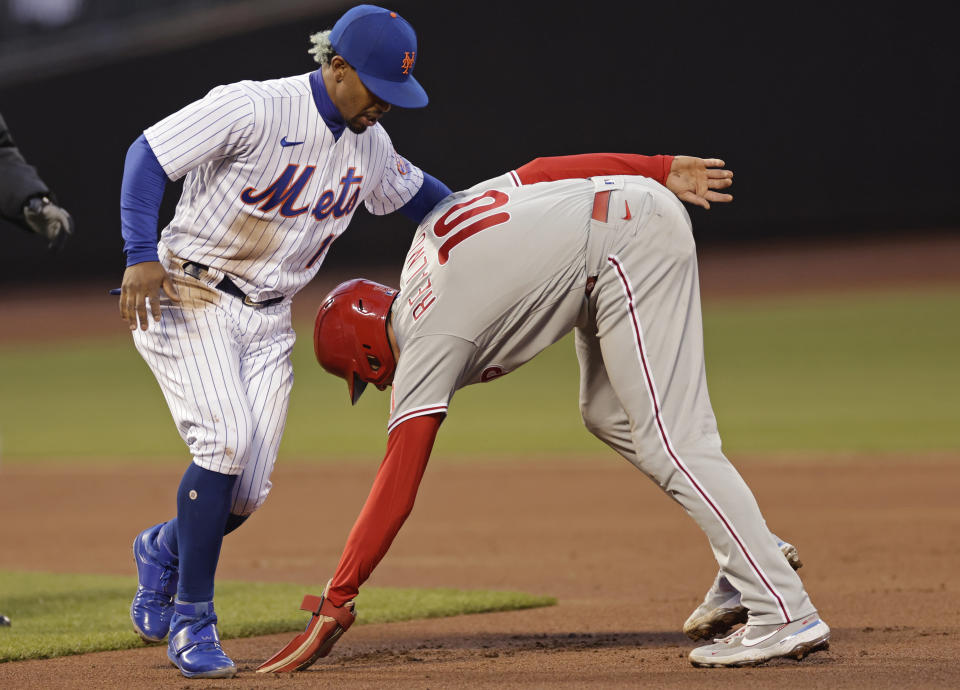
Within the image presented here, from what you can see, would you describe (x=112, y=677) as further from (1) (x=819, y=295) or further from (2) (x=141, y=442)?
(1) (x=819, y=295)

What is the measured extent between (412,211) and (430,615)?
5.52ft

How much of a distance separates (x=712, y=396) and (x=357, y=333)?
1170cm

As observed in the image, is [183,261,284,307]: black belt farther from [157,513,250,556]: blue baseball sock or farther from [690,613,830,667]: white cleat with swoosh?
[690,613,830,667]: white cleat with swoosh

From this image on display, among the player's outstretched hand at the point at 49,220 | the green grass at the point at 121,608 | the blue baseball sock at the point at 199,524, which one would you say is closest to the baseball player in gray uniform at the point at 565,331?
the blue baseball sock at the point at 199,524

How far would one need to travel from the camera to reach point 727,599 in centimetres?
376

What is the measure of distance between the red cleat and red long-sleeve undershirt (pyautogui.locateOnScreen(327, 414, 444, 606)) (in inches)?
1.5

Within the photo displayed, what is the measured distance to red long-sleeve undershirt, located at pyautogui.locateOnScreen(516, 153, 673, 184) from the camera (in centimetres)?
372

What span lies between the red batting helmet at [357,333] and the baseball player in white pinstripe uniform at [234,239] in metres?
0.16

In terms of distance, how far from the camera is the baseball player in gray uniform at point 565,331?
3309 mm

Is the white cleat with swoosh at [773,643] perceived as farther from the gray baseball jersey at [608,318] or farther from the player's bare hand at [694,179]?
the player's bare hand at [694,179]

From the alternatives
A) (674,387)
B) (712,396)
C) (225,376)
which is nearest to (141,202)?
(225,376)

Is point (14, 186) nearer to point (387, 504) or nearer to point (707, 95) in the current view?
point (387, 504)

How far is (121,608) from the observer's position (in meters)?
4.85

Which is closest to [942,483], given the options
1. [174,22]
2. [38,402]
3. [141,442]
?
[141,442]
